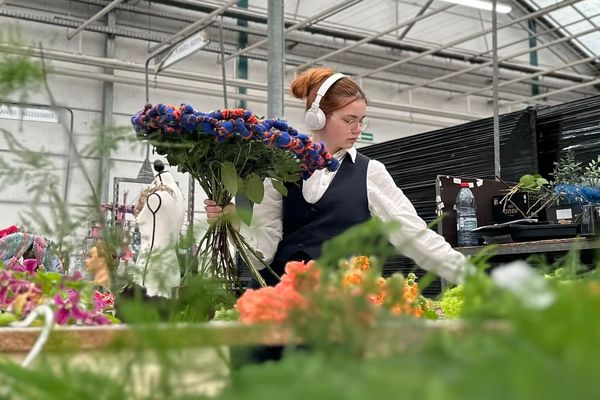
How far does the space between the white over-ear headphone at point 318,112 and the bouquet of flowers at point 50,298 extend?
1.21 meters

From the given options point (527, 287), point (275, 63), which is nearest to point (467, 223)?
point (275, 63)

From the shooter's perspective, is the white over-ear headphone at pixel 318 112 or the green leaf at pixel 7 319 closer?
the green leaf at pixel 7 319

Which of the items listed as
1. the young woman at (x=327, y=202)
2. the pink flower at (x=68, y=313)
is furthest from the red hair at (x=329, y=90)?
the pink flower at (x=68, y=313)

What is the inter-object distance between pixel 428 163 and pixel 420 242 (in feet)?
8.64

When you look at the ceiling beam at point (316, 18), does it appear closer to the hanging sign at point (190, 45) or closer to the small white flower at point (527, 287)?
the hanging sign at point (190, 45)

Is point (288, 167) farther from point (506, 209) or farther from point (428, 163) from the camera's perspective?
point (428, 163)

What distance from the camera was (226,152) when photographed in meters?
1.40

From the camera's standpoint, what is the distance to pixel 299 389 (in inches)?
8.4

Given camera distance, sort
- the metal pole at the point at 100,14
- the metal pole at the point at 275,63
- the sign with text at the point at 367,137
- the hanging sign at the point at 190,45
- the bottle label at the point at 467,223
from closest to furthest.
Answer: the bottle label at the point at 467,223
the metal pole at the point at 275,63
the hanging sign at the point at 190,45
the metal pole at the point at 100,14
the sign with text at the point at 367,137

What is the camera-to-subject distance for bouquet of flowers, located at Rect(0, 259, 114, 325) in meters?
0.66

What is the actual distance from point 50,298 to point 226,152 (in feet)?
2.32

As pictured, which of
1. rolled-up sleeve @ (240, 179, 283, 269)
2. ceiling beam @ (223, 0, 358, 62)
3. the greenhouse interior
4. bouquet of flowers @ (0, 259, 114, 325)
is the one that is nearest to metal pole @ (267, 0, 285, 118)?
the greenhouse interior

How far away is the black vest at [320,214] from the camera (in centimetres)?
186

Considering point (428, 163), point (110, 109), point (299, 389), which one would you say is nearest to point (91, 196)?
point (299, 389)
